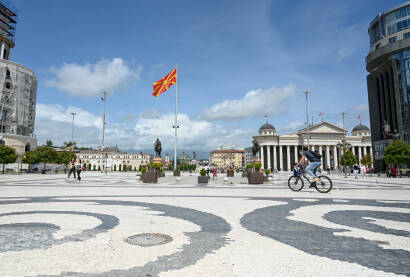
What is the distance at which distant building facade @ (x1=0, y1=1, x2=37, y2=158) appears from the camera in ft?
222

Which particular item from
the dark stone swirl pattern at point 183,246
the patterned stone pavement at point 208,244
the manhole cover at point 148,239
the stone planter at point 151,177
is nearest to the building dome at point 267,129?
the stone planter at point 151,177

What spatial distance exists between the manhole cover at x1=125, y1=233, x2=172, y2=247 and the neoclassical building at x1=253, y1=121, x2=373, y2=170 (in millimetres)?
102645

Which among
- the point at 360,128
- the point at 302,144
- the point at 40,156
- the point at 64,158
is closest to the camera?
the point at 40,156

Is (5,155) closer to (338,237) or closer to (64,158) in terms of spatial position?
(64,158)

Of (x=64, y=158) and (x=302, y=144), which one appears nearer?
(x=64, y=158)

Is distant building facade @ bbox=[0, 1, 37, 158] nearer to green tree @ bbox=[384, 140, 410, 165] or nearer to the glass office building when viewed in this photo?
green tree @ bbox=[384, 140, 410, 165]

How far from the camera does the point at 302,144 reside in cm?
10556

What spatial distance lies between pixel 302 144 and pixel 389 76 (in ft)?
152

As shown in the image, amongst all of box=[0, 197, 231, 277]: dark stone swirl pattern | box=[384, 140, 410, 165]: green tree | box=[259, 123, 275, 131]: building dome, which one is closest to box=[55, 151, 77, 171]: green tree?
box=[0, 197, 231, 277]: dark stone swirl pattern

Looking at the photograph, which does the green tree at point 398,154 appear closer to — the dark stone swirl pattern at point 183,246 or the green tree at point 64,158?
the dark stone swirl pattern at point 183,246

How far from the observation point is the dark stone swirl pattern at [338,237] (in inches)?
132

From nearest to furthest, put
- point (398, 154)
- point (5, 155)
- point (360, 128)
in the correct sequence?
1. point (398, 154)
2. point (5, 155)
3. point (360, 128)

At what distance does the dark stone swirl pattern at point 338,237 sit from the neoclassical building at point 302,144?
327ft

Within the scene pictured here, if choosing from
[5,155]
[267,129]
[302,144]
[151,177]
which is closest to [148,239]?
[151,177]
